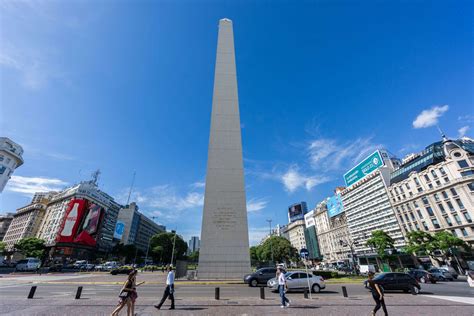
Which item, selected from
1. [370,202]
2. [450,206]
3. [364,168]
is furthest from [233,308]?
[364,168]

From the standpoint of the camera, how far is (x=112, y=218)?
9662cm

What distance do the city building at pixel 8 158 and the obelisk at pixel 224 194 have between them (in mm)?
81887

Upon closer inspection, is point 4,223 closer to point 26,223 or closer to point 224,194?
point 26,223

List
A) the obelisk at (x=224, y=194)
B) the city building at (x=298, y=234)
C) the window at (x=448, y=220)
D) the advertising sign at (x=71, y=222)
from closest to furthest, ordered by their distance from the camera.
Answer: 1. the obelisk at (x=224, y=194)
2. the window at (x=448, y=220)
3. the advertising sign at (x=71, y=222)
4. the city building at (x=298, y=234)

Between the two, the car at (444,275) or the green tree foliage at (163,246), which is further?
the green tree foliage at (163,246)

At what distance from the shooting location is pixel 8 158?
68188mm

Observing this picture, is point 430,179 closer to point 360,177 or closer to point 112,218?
point 360,177

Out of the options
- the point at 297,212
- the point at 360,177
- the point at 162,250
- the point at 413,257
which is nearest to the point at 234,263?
the point at 413,257

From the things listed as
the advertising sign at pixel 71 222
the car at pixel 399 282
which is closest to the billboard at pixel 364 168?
the car at pixel 399 282

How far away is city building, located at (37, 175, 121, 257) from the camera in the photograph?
2418 inches

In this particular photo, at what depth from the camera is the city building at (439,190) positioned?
138 ft

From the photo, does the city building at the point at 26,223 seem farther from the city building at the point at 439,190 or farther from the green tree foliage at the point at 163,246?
the city building at the point at 439,190

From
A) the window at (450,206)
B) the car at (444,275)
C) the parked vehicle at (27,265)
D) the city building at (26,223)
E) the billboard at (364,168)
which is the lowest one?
the car at (444,275)

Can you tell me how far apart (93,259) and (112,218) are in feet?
94.2
